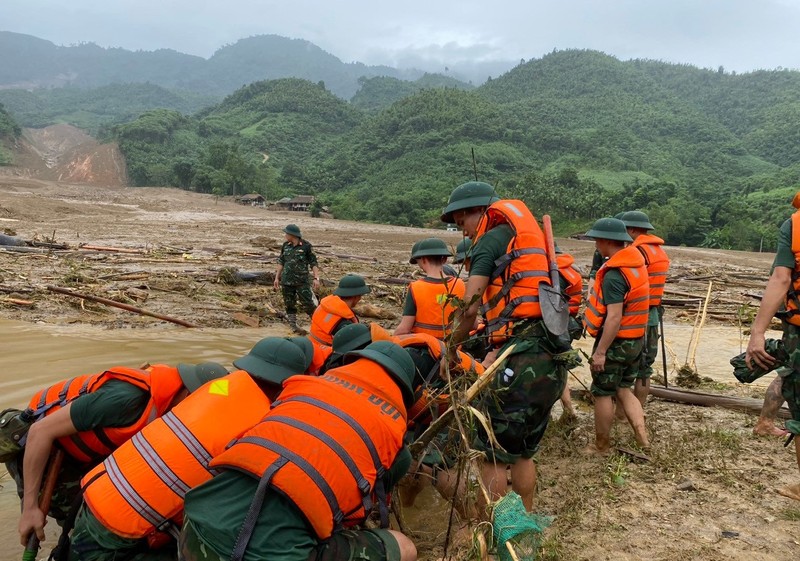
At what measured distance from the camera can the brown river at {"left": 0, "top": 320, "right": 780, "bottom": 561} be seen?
5.71 meters

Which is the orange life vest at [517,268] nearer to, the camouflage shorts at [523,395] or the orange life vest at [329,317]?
the camouflage shorts at [523,395]

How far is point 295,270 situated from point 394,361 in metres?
6.60

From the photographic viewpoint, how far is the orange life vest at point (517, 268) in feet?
9.75

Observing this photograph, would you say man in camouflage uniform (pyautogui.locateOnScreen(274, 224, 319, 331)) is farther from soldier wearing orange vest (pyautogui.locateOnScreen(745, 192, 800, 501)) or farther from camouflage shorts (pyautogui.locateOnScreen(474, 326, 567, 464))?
soldier wearing orange vest (pyautogui.locateOnScreen(745, 192, 800, 501))

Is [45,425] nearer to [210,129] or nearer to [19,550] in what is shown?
[19,550]

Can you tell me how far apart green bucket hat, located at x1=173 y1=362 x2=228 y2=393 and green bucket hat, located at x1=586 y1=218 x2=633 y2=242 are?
3.20 meters

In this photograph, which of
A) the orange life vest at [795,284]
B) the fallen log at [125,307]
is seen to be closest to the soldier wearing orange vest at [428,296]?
the orange life vest at [795,284]

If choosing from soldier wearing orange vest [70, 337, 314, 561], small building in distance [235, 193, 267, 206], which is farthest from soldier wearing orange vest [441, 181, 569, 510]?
small building in distance [235, 193, 267, 206]

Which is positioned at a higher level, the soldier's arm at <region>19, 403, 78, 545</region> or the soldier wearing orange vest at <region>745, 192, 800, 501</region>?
the soldier wearing orange vest at <region>745, 192, 800, 501</region>

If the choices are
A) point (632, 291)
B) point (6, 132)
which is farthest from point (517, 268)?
point (6, 132)

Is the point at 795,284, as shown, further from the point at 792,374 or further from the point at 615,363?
the point at 615,363

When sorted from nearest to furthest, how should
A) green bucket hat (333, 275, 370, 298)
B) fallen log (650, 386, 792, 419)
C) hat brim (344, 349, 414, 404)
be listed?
hat brim (344, 349, 414, 404) → green bucket hat (333, 275, 370, 298) → fallen log (650, 386, 792, 419)

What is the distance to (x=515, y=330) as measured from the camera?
9.94ft

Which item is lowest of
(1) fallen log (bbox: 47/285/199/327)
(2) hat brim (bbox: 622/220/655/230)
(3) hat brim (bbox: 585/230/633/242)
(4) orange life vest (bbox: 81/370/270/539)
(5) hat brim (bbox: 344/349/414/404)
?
(1) fallen log (bbox: 47/285/199/327)
